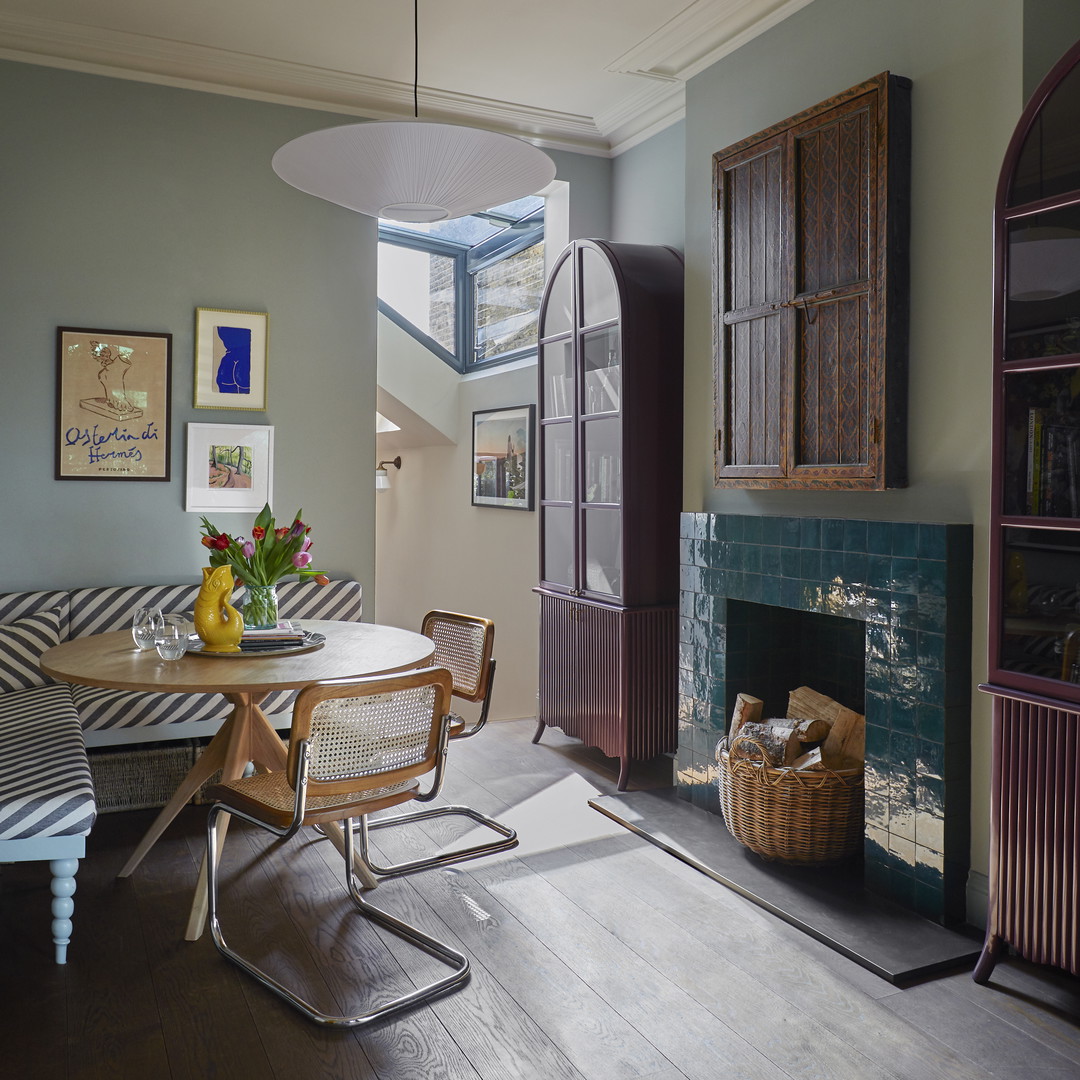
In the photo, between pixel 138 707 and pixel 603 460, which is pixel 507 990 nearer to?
pixel 138 707

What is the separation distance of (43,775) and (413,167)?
192 centimetres

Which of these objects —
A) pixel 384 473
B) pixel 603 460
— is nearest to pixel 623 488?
pixel 603 460

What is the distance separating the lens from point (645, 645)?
12.8 ft

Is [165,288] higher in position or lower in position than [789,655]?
higher

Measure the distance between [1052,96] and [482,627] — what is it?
2.20 meters

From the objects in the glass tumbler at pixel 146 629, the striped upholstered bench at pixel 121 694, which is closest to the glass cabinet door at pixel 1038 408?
the glass tumbler at pixel 146 629

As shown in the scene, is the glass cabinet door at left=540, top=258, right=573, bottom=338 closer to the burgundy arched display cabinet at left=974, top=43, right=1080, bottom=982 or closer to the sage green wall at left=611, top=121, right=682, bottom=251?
the sage green wall at left=611, top=121, right=682, bottom=251

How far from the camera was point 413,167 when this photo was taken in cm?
258

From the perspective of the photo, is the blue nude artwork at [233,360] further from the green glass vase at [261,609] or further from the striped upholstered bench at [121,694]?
the green glass vase at [261,609]

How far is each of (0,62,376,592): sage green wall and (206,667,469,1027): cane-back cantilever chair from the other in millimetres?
1907

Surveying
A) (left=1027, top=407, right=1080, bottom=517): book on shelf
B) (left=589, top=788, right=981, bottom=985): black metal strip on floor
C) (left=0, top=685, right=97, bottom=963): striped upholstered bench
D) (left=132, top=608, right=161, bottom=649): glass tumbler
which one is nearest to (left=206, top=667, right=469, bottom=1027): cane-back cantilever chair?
(left=0, top=685, right=97, bottom=963): striped upholstered bench

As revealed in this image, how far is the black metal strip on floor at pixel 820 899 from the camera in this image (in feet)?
A: 7.98

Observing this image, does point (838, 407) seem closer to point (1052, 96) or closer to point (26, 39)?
point (1052, 96)

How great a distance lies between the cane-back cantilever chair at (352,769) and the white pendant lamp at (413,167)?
1.35m
